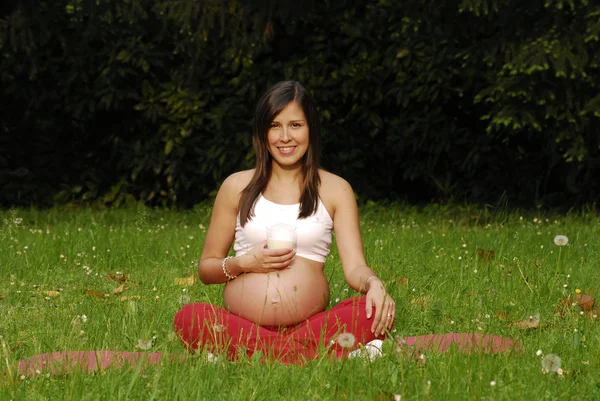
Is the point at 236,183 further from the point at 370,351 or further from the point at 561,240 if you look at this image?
the point at 561,240

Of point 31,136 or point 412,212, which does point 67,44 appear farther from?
point 412,212

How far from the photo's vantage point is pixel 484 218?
347 inches

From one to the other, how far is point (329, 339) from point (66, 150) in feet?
27.9

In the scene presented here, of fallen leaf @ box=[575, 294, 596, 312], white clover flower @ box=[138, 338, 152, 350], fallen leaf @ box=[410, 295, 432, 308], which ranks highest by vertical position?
white clover flower @ box=[138, 338, 152, 350]

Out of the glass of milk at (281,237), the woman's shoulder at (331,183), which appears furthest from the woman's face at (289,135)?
the glass of milk at (281,237)

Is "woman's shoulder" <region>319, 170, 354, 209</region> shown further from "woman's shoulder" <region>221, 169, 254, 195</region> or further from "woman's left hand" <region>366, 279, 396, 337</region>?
"woman's left hand" <region>366, 279, 396, 337</region>

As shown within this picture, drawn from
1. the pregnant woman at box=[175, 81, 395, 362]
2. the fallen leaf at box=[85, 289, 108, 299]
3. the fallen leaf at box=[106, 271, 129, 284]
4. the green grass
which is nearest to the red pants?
the pregnant woman at box=[175, 81, 395, 362]

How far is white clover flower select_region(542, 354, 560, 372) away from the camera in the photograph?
314 centimetres

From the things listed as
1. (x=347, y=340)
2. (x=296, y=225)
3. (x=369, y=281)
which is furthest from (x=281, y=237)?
(x=347, y=340)

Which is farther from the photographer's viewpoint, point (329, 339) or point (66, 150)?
point (66, 150)

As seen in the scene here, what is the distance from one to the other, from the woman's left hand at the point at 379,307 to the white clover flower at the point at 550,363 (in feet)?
2.19

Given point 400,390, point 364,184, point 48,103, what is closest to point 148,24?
point 48,103

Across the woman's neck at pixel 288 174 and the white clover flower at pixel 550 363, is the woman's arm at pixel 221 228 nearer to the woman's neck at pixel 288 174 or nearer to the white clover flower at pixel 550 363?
the woman's neck at pixel 288 174

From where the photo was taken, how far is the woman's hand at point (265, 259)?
11.8ft
